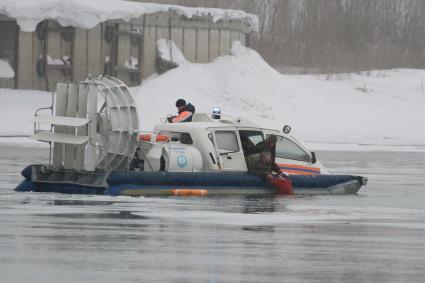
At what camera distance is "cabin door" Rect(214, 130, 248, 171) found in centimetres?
2206

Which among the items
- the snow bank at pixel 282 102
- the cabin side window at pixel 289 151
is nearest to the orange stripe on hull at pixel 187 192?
the cabin side window at pixel 289 151

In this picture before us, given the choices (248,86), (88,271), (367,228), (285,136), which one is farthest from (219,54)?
(88,271)

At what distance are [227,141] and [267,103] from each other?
23.3 metres

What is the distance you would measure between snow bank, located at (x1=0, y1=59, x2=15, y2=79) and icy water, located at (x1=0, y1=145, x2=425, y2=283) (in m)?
20.0

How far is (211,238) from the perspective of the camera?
1478cm

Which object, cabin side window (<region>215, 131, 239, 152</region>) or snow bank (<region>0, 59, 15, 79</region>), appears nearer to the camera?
cabin side window (<region>215, 131, 239, 152</region>)

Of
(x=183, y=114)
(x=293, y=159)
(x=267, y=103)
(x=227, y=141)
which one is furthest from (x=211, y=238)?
(x=267, y=103)

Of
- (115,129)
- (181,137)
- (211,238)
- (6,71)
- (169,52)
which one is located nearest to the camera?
(211,238)

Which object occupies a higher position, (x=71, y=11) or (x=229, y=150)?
(x=71, y=11)

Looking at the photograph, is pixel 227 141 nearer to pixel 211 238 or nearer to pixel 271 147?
pixel 271 147

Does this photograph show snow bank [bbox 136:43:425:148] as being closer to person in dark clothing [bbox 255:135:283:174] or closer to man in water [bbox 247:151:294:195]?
person in dark clothing [bbox 255:135:283:174]

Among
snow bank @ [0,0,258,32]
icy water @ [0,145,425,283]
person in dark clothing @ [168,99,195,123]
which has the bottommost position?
icy water @ [0,145,425,283]

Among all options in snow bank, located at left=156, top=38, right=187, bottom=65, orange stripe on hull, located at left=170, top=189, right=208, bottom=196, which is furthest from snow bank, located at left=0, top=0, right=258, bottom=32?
orange stripe on hull, located at left=170, top=189, right=208, bottom=196

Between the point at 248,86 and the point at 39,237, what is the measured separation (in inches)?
1249
